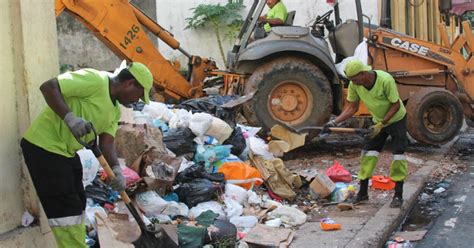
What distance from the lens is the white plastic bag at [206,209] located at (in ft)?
18.1

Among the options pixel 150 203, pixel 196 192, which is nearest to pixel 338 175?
pixel 196 192

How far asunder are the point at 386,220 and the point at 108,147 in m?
2.79

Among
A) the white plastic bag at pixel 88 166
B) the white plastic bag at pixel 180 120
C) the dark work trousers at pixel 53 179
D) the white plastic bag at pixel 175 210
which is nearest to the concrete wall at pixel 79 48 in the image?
the white plastic bag at pixel 180 120

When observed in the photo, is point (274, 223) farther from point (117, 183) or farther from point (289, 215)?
point (117, 183)

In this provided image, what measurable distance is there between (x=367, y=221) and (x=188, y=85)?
4164 millimetres

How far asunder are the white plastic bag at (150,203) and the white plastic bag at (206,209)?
0.31m

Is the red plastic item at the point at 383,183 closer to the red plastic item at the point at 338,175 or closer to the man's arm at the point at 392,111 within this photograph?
the red plastic item at the point at 338,175

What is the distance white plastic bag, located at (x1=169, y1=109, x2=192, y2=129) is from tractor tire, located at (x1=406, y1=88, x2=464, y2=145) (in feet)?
10.6

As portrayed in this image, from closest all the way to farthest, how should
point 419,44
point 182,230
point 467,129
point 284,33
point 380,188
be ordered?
1. point 182,230
2. point 380,188
3. point 284,33
4. point 419,44
5. point 467,129

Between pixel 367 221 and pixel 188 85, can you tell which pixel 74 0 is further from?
pixel 367 221

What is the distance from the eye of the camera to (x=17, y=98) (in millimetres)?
3900

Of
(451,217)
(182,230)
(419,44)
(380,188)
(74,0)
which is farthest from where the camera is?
(419,44)

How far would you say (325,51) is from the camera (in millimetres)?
8586

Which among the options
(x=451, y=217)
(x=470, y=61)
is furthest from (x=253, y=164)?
(x=470, y=61)
